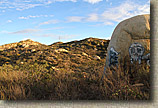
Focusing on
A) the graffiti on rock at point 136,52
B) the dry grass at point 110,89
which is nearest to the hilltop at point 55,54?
the dry grass at point 110,89

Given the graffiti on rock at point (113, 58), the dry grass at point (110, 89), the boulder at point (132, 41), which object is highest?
the boulder at point (132, 41)

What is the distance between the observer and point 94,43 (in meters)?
13.0

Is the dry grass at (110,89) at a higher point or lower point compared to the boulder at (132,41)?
lower

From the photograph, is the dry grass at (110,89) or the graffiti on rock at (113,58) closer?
the dry grass at (110,89)

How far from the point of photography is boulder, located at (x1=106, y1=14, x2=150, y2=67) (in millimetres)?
3252

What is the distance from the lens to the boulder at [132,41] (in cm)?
325

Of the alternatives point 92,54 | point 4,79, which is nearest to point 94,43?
point 92,54

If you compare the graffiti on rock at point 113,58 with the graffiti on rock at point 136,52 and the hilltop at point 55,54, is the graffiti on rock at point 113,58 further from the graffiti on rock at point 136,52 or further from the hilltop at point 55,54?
the hilltop at point 55,54

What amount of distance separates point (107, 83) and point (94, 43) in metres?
9.73

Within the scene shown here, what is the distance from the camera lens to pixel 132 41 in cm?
338

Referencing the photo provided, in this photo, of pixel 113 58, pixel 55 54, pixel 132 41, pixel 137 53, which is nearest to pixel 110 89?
pixel 113 58

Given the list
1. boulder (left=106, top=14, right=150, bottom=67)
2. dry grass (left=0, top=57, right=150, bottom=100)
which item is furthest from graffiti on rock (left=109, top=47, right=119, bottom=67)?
dry grass (left=0, top=57, right=150, bottom=100)

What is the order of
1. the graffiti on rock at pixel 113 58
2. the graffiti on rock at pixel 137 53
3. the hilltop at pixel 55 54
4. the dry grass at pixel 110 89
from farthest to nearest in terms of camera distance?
the hilltop at pixel 55 54
the graffiti on rock at pixel 113 58
the graffiti on rock at pixel 137 53
the dry grass at pixel 110 89

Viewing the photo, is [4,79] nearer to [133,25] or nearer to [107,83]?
[107,83]
